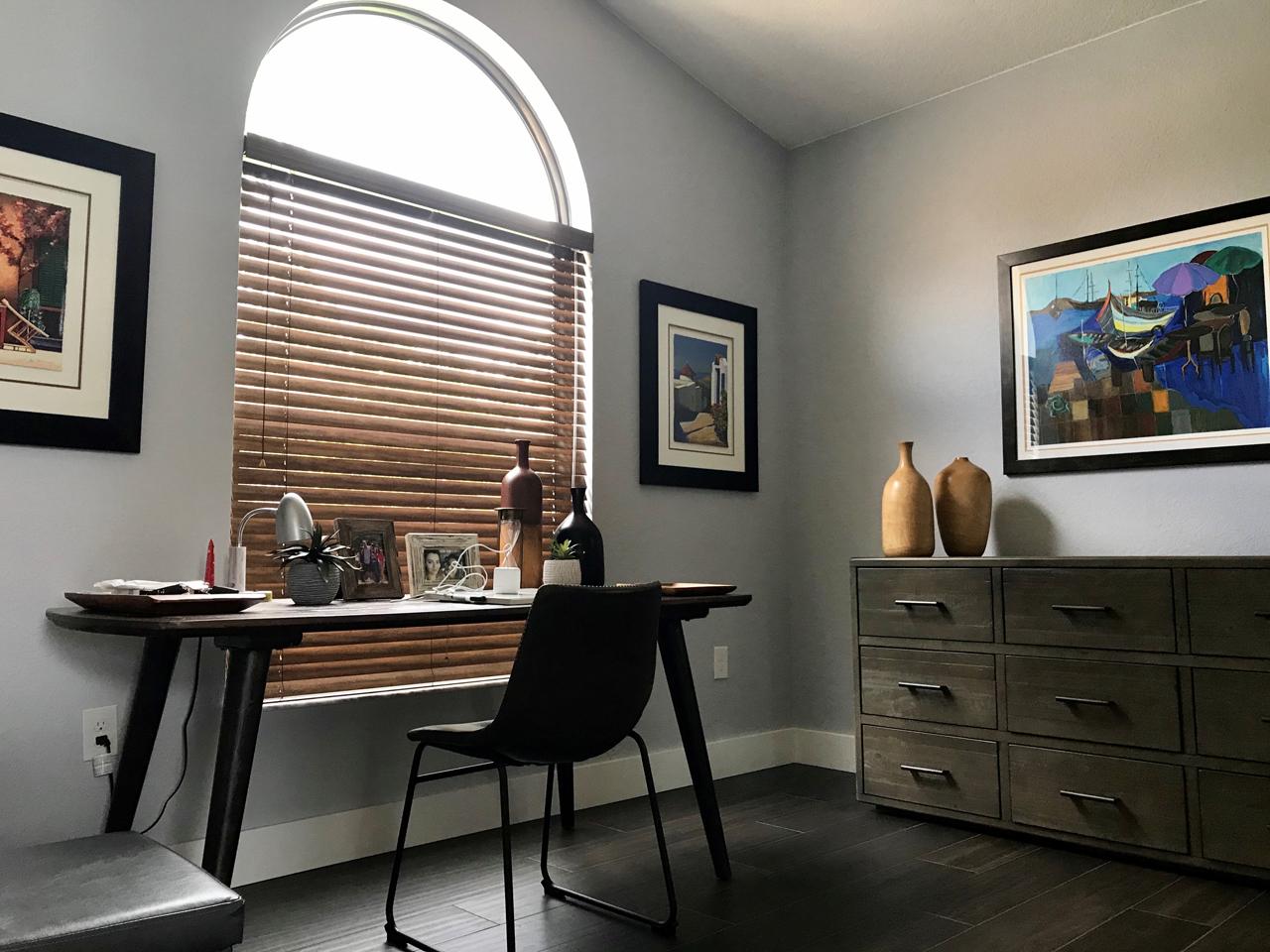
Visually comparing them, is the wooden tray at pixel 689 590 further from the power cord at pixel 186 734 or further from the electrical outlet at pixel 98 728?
the electrical outlet at pixel 98 728

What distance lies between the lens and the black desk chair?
192cm

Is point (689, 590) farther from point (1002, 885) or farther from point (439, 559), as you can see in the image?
point (1002, 885)

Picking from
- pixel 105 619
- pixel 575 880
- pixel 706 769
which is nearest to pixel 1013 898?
pixel 706 769

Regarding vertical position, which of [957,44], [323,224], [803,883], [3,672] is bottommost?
[803,883]

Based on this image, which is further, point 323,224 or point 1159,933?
point 323,224

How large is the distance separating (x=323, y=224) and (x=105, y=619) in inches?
51.1

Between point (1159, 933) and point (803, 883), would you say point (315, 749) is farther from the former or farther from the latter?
point (1159, 933)

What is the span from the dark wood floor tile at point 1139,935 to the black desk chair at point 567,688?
863 mm

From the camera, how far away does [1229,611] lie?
253cm

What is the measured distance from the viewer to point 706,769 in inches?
99.3

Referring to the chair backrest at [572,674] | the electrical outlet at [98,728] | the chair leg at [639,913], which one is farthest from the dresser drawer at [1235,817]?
the electrical outlet at [98,728]

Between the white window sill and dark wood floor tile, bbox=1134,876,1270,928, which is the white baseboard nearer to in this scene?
the white window sill

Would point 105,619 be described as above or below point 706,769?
above

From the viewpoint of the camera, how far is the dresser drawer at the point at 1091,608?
2.65 m
